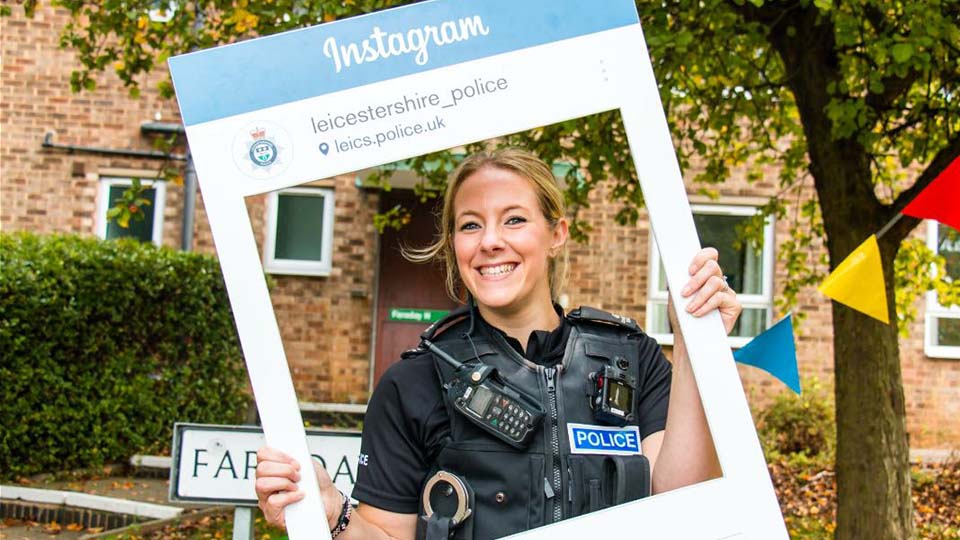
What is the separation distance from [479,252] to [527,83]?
0.40m

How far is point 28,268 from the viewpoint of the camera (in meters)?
8.38

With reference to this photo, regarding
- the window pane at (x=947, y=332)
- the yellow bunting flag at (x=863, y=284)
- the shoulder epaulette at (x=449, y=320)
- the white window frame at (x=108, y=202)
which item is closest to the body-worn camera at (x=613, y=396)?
the shoulder epaulette at (x=449, y=320)

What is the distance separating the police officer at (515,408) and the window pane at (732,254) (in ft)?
34.8

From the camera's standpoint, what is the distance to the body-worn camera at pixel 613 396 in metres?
2.05

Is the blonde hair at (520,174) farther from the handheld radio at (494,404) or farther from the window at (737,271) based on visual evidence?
the window at (737,271)

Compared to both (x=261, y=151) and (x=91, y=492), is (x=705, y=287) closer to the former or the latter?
(x=261, y=151)

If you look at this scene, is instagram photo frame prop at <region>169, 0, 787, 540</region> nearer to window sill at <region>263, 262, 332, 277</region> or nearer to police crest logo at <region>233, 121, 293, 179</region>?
police crest logo at <region>233, 121, 293, 179</region>

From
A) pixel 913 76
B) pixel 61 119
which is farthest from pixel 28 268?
pixel 913 76

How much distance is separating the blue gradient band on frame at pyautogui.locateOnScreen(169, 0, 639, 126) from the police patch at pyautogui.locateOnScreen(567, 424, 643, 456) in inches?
31.8

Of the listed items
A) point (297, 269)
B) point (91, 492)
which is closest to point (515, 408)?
point (91, 492)

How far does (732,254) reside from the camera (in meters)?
12.5

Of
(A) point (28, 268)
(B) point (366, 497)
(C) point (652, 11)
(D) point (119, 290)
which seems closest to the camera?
(B) point (366, 497)

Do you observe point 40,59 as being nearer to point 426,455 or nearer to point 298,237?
point 298,237

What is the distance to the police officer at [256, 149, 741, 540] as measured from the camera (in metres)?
1.98
